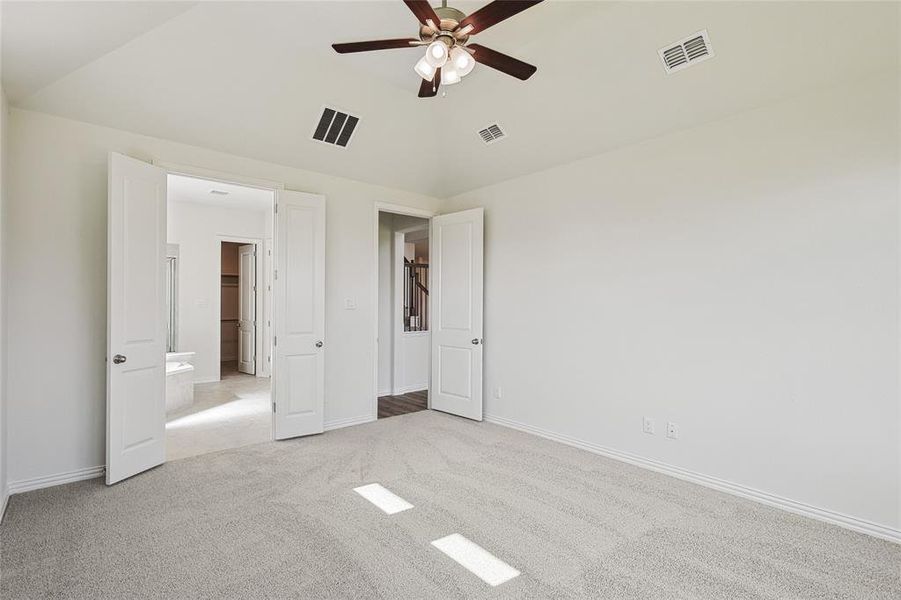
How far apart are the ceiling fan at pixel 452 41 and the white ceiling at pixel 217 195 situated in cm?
374

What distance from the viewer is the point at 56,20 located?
2.25m

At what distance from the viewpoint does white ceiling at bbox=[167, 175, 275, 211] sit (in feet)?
19.0

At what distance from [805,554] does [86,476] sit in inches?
183

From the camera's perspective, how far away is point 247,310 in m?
7.98

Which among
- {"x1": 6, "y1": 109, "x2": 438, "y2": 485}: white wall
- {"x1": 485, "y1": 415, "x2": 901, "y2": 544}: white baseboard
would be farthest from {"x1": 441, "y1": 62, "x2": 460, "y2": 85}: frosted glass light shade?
{"x1": 485, "y1": 415, "x2": 901, "y2": 544}: white baseboard

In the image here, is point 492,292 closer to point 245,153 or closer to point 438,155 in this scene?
point 438,155

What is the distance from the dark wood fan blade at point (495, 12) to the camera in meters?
1.87

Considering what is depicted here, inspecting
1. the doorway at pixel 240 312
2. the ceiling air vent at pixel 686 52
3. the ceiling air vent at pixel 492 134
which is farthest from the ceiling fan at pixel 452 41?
the doorway at pixel 240 312

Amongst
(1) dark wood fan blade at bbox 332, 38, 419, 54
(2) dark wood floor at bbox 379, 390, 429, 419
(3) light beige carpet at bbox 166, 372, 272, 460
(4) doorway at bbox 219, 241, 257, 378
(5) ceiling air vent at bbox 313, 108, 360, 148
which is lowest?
(3) light beige carpet at bbox 166, 372, 272, 460

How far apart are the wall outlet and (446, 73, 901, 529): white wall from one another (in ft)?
0.14

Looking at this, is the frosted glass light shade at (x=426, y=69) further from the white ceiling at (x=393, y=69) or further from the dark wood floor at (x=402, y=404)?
the dark wood floor at (x=402, y=404)

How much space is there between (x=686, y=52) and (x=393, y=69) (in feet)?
6.98

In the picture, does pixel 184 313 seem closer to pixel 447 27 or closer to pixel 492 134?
pixel 492 134

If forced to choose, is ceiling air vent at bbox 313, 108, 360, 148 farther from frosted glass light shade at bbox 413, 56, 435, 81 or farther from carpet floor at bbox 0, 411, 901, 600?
carpet floor at bbox 0, 411, 901, 600
